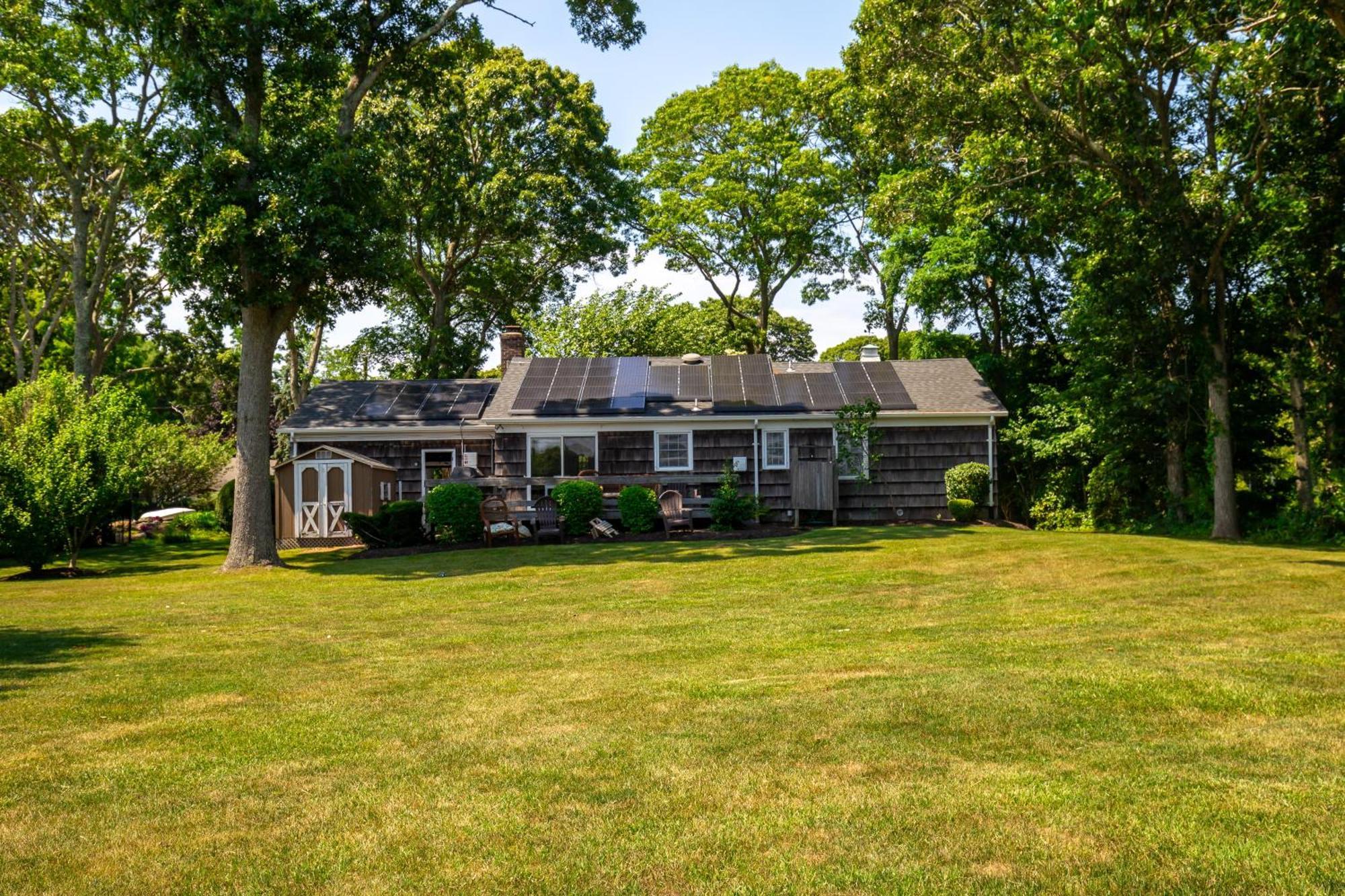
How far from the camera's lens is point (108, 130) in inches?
1083

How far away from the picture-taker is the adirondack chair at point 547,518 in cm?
2161

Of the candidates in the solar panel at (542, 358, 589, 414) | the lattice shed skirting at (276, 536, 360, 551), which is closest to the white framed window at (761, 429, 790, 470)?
the solar panel at (542, 358, 589, 414)

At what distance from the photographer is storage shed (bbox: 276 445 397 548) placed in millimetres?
24766

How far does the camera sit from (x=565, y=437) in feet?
82.6

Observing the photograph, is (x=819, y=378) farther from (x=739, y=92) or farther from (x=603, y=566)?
(x=739, y=92)

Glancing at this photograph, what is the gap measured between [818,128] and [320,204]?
25301 millimetres

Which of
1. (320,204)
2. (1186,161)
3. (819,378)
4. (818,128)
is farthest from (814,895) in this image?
(818,128)

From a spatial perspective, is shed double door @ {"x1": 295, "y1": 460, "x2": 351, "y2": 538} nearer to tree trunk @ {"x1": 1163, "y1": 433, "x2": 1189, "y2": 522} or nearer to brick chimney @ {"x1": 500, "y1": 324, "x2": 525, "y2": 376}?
brick chimney @ {"x1": 500, "y1": 324, "x2": 525, "y2": 376}

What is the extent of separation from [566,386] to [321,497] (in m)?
6.78

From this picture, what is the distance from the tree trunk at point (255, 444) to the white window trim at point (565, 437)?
6.98 metres

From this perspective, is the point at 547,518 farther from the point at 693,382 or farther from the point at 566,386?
the point at 693,382

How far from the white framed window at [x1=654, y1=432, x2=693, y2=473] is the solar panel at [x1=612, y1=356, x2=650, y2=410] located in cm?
93

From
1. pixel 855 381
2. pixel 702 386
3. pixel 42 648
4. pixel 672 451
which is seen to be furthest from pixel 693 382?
pixel 42 648

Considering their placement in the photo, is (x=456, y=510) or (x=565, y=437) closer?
(x=456, y=510)
